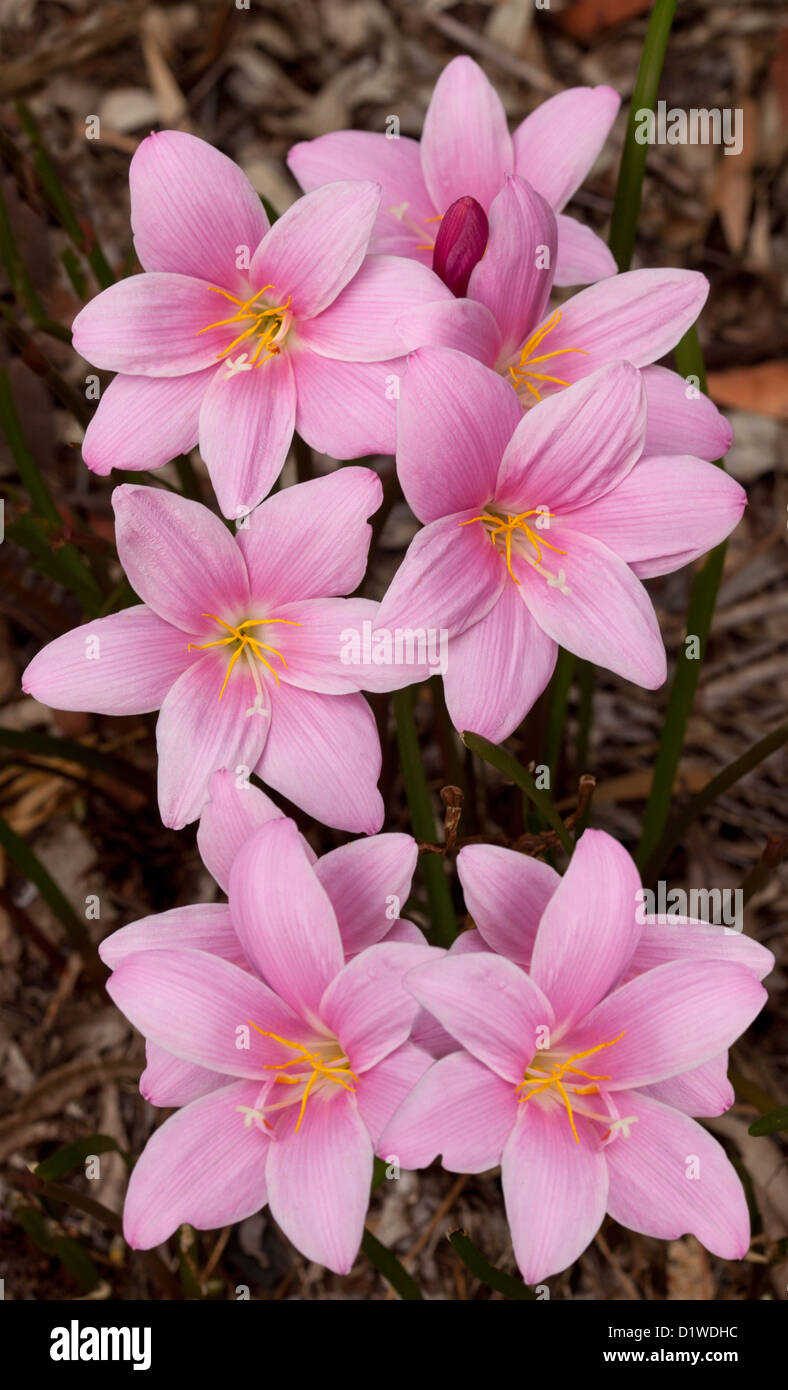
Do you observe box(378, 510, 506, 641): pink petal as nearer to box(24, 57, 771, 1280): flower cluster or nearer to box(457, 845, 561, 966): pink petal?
box(24, 57, 771, 1280): flower cluster

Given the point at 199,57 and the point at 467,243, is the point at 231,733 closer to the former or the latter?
the point at 467,243

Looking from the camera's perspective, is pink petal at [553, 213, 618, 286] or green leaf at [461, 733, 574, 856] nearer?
green leaf at [461, 733, 574, 856]

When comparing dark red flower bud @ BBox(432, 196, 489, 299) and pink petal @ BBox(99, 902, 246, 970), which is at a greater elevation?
dark red flower bud @ BBox(432, 196, 489, 299)

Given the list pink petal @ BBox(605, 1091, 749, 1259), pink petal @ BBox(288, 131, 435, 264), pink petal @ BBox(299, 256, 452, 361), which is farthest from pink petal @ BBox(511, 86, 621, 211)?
pink petal @ BBox(605, 1091, 749, 1259)

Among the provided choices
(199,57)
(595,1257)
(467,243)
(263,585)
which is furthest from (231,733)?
(199,57)

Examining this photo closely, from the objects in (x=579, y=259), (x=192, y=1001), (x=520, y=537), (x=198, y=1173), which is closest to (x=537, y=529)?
(x=520, y=537)

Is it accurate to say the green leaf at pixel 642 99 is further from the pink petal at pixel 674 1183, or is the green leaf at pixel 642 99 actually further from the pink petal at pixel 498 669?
the pink petal at pixel 674 1183

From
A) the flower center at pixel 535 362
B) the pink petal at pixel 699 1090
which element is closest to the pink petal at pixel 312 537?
the flower center at pixel 535 362
